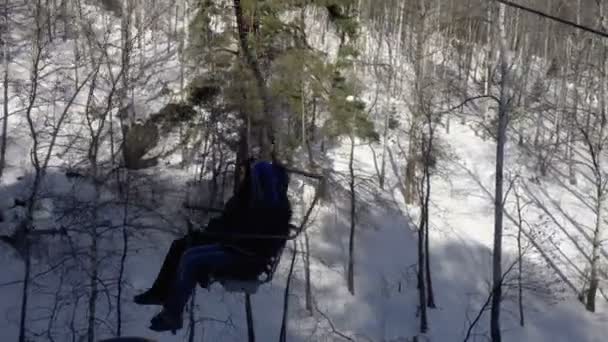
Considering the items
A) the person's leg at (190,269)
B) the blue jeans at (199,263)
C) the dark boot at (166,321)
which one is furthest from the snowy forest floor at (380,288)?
the blue jeans at (199,263)

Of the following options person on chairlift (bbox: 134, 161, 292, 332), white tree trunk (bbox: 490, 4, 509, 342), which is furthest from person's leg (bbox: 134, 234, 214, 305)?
white tree trunk (bbox: 490, 4, 509, 342)

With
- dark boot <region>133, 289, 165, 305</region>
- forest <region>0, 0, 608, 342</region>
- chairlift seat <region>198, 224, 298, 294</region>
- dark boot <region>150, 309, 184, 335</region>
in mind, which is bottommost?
dark boot <region>150, 309, 184, 335</region>

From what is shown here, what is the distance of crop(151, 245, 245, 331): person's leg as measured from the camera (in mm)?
5754

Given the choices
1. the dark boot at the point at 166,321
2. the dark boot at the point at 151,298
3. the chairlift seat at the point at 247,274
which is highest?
the chairlift seat at the point at 247,274

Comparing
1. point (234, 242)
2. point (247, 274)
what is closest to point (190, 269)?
point (234, 242)

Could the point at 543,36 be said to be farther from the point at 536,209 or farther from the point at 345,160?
the point at 345,160

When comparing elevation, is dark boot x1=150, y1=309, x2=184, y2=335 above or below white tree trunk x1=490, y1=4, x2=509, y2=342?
below

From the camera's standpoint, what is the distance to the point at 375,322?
2577 cm

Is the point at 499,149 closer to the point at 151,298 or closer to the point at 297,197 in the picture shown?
the point at 297,197

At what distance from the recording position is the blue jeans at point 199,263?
5750 millimetres

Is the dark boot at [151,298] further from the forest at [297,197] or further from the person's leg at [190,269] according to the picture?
the forest at [297,197]

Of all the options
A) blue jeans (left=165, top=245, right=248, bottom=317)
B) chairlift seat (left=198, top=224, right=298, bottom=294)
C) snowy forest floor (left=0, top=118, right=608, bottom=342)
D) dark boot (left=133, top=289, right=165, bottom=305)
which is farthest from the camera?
snowy forest floor (left=0, top=118, right=608, bottom=342)

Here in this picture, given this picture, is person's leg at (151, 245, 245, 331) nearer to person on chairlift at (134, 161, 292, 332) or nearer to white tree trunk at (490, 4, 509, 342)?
person on chairlift at (134, 161, 292, 332)

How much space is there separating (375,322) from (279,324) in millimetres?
3517
